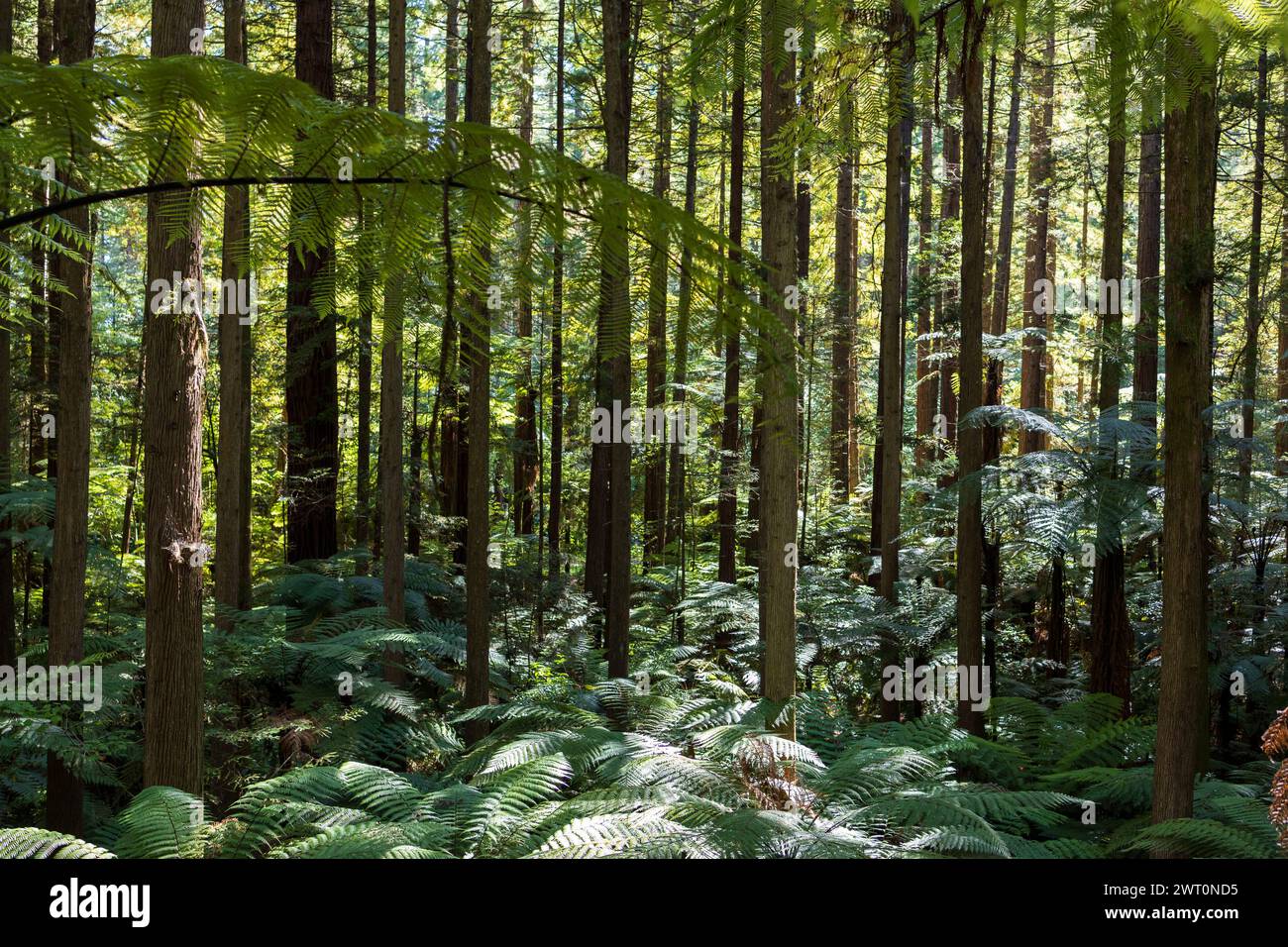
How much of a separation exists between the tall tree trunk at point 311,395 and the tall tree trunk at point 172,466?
243 inches

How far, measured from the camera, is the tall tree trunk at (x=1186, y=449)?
4.24 m

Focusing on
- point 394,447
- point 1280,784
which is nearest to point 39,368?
point 394,447

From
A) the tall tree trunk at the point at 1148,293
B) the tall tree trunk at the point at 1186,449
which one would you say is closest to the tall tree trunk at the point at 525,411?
the tall tree trunk at the point at 1148,293

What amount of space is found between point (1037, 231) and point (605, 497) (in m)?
15.0

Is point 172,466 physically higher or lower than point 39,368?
lower

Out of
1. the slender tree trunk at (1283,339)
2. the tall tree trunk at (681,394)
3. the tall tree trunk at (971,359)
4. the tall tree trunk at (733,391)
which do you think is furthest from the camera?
the tall tree trunk at (733,391)

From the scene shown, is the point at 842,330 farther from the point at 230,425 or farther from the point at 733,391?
the point at 230,425

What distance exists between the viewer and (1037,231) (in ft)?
66.8

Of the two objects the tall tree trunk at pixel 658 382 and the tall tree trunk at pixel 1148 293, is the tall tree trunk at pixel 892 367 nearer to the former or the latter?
the tall tree trunk at pixel 1148 293

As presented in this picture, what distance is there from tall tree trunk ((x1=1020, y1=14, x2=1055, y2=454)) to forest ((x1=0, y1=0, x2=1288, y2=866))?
270 centimetres

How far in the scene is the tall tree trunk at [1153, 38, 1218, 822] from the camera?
424 centimetres

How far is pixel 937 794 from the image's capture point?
5.53 metres
